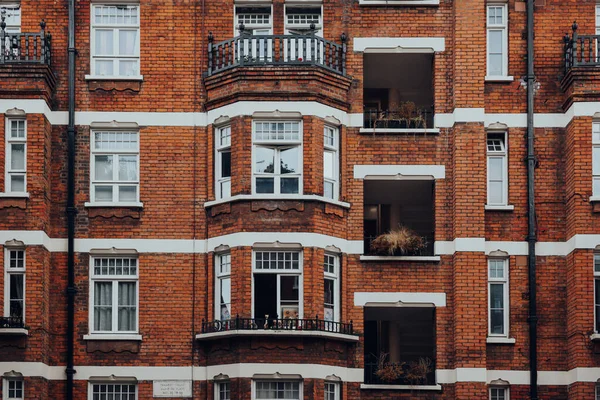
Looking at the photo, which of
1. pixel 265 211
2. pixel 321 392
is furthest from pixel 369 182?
pixel 321 392

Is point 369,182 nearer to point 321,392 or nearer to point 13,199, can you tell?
point 321,392

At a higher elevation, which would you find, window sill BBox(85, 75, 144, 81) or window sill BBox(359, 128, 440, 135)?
window sill BBox(85, 75, 144, 81)

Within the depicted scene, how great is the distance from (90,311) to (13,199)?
3.53m

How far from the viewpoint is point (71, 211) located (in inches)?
1563

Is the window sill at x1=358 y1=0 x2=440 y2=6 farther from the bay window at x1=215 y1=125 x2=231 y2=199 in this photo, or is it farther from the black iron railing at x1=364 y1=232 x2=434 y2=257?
the black iron railing at x1=364 y1=232 x2=434 y2=257

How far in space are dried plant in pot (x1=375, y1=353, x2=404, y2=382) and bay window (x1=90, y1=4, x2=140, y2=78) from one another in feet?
33.3

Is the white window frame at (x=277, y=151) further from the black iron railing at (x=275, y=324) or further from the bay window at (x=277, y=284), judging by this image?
the black iron railing at (x=275, y=324)

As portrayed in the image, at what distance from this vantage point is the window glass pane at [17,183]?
39.5 metres

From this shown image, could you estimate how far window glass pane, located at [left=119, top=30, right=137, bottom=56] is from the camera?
40.9m

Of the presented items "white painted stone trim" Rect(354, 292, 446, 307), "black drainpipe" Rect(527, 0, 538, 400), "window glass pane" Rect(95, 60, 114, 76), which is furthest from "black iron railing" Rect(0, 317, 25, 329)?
"black drainpipe" Rect(527, 0, 538, 400)

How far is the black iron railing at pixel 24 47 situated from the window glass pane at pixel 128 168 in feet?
10.7

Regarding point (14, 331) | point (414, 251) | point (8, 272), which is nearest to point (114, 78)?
point (8, 272)

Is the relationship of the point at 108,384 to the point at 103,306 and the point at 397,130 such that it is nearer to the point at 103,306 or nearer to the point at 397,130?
the point at 103,306

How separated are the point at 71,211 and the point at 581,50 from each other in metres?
14.1
